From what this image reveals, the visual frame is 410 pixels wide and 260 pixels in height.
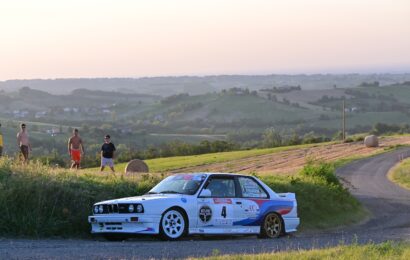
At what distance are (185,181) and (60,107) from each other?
144 meters

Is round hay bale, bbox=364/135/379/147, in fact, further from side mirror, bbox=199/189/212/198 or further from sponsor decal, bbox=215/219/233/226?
side mirror, bbox=199/189/212/198

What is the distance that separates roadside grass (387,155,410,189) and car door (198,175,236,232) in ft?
79.4

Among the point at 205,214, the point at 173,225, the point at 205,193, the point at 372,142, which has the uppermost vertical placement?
the point at 205,193

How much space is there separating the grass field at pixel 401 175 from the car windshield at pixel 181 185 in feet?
80.8

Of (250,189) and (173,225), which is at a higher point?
(250,189)

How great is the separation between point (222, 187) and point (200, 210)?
42.2 inches

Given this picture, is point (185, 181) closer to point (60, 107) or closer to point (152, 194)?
point (152, 194)

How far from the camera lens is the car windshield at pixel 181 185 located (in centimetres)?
1725

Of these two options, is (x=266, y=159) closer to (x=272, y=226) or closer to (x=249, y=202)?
(x=272, y=226)

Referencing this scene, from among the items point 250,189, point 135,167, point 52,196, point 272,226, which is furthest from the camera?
point 135,167

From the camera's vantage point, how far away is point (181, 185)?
57.4 ft

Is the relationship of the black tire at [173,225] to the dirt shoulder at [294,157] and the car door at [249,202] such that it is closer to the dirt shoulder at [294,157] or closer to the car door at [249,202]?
the car door at [249,202]

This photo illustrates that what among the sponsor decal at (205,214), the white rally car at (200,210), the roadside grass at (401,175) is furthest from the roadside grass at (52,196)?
the roadside grass at (401,175)

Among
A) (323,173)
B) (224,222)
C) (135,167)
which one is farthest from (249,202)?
(135,167)
